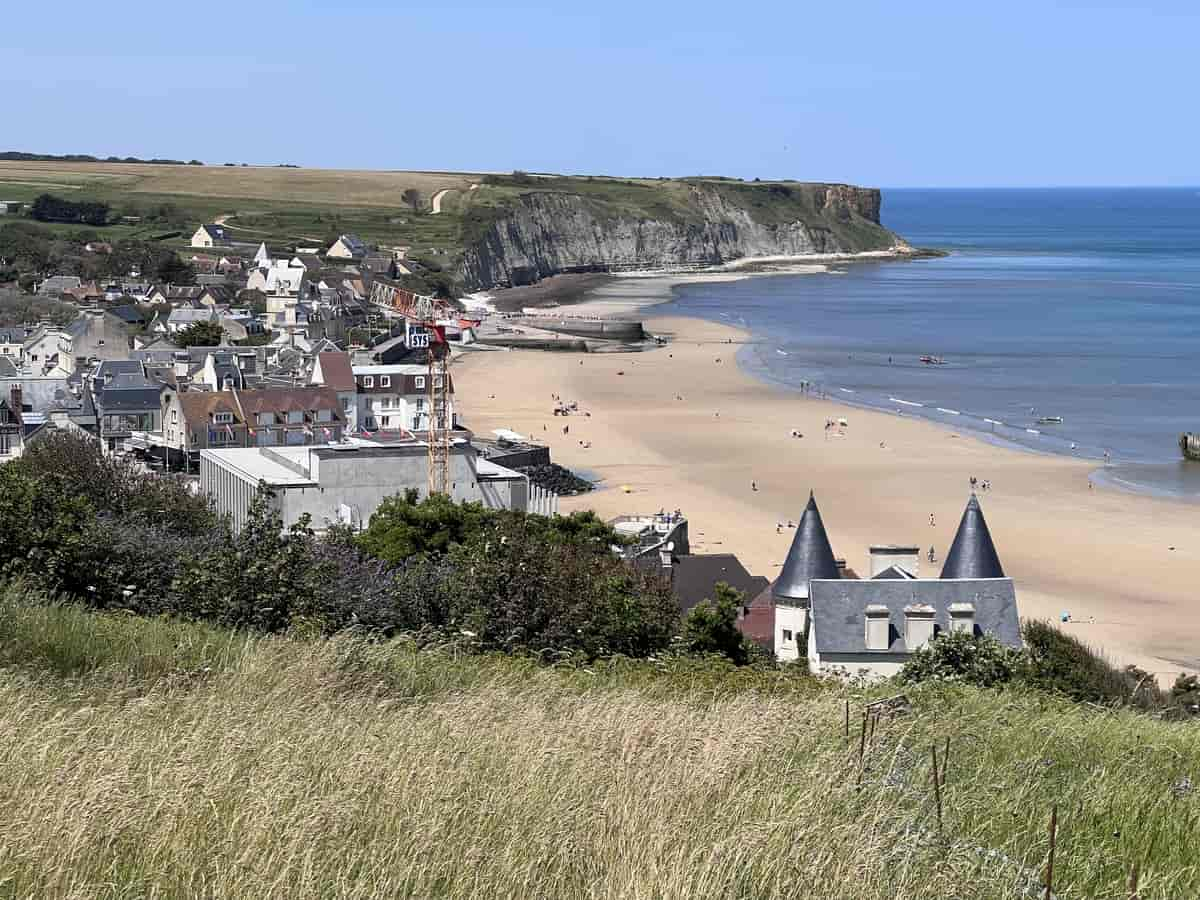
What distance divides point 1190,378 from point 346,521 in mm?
53268

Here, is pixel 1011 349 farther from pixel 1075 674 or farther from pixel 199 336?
pixel 1075 674

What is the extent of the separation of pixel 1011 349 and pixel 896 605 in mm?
69003

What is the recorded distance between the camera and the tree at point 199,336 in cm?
7012

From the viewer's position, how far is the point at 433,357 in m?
47.6

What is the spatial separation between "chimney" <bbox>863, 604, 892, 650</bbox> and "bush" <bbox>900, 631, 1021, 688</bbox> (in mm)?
4650

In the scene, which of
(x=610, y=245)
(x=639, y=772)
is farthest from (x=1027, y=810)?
Result: (x=610, y=245)

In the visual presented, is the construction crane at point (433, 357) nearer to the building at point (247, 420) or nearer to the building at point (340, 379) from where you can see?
the building at point (340, 379)

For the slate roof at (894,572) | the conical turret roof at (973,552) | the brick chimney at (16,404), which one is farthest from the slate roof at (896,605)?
the brick chimney at (16,404)

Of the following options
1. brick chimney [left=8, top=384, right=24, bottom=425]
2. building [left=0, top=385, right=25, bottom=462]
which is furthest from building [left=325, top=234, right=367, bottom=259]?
building [left=0, top=385, right=25, bottom=462]

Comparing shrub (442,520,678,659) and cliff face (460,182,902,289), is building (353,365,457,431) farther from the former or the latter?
cliff face (460,182,902,289)

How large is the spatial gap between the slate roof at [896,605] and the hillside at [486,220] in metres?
111

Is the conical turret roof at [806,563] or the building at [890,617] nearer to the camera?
the building at [890,617]

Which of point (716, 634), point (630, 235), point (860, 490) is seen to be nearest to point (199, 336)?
point (860, 490)

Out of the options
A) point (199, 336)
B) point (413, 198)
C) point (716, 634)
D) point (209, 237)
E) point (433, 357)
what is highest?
point (413, 198)
